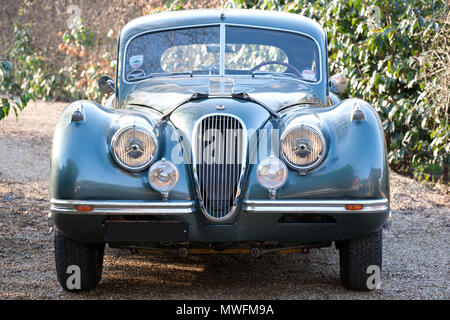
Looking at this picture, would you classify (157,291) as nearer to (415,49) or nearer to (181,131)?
(181,131)

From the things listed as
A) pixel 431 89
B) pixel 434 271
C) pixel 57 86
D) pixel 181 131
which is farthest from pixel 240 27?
pixel 57 86

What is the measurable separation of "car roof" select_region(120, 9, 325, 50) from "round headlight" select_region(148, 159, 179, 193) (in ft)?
5.95

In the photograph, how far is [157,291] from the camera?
4.03 m

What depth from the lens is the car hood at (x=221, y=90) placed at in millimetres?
4203

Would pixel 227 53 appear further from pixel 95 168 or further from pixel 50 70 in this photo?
pixel 50 70

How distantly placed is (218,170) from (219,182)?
0.21ft

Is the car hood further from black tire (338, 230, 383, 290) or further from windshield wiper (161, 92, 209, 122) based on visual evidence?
black tire (338, 230, 383, 290)

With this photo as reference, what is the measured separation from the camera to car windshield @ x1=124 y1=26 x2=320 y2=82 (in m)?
4.96

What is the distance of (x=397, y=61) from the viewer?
7.77 meters

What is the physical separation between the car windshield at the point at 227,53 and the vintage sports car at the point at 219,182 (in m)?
0.99

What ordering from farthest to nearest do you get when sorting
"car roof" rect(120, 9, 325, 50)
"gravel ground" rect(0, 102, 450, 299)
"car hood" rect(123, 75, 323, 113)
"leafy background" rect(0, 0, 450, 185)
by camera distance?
"leafy background" rect(0, 0, 450, 185)
"car roof" rect(120, 9, 325, 50)
"car hood" rect(123, 75, 323, 113)
"gravel ground" rect(0, 102, 450, 299)

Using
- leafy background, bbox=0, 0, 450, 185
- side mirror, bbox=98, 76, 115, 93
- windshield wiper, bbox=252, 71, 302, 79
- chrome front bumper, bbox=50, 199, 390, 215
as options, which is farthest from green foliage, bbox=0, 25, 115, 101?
chrome front bumper, bbox=50, 199, 390, 215

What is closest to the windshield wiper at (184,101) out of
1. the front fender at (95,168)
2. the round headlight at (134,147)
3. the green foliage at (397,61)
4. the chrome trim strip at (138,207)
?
the front fender at (95,168)

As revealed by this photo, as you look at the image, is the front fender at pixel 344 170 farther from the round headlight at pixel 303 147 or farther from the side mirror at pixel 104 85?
the side mirror at pixel 104 85
